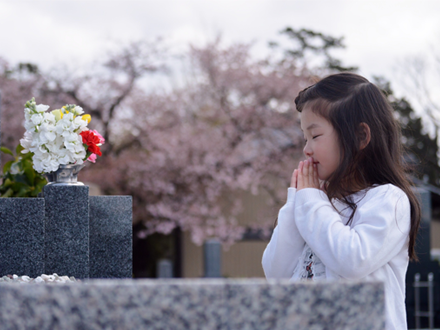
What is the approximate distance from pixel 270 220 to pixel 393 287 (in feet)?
34.7

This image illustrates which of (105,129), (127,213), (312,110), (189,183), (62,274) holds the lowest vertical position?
(62,274)

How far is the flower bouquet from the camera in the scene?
2.57 meters

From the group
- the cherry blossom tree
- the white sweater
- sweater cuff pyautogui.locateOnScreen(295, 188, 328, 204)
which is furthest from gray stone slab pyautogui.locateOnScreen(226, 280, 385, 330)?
the cherry blossom tree

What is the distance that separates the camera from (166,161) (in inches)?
447

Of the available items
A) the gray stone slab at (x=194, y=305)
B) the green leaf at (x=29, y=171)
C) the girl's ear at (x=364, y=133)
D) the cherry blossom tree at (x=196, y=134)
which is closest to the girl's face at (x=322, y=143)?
the girl's ear at (x=364, y=133)

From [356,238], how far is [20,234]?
1.74 metres

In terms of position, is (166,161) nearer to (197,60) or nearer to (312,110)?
(197,60)

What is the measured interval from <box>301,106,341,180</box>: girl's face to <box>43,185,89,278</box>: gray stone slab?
135 cm

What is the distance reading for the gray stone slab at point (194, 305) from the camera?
0.67 metres

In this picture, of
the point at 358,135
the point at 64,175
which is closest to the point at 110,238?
the point at 64,175

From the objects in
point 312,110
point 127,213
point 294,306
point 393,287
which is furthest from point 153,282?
point 127,213

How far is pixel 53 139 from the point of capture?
8.40ft

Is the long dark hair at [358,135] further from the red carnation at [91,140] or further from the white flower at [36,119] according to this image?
the white flower at [36,119]

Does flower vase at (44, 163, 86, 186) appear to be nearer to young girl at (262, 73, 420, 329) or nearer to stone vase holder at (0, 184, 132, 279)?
stone vase holder at (0, 184, 132, 279)
